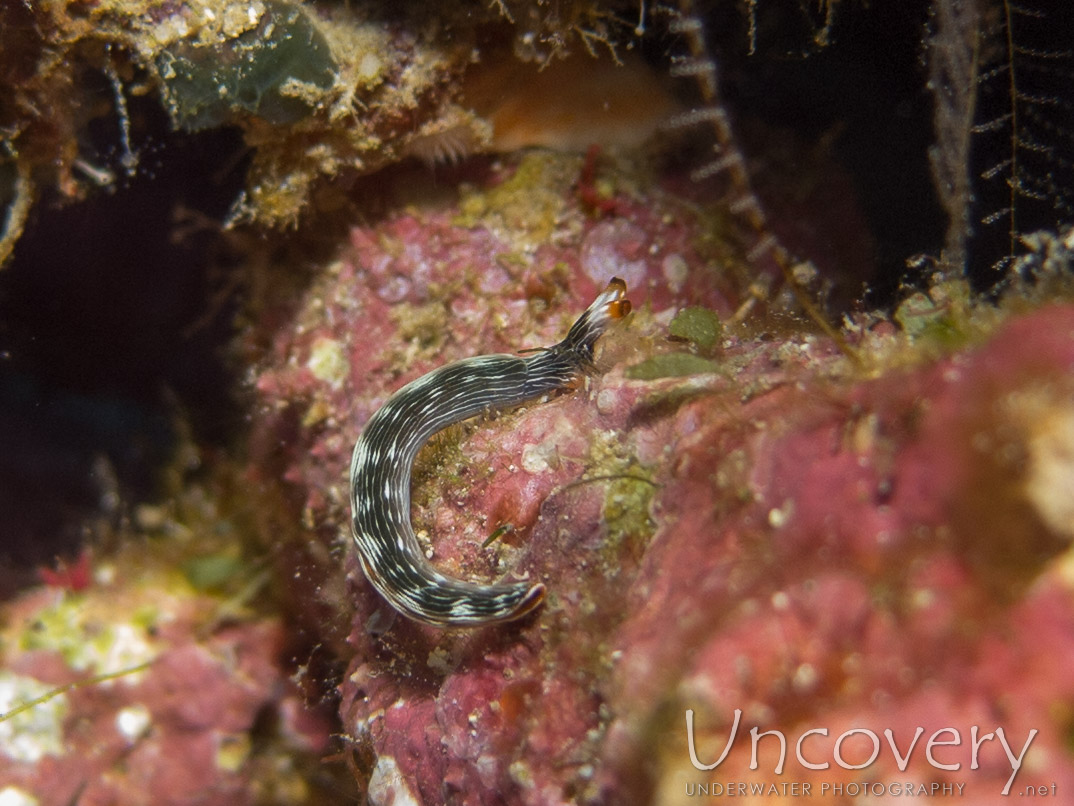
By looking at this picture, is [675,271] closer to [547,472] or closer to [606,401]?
[606,401]

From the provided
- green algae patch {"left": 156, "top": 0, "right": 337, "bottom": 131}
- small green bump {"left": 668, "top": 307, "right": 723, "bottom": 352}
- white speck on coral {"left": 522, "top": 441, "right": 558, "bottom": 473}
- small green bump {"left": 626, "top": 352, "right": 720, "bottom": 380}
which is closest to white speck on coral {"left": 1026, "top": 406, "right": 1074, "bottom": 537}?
small green bump {"left": 626, "top": 352, "right": 720, "bottom": 380}

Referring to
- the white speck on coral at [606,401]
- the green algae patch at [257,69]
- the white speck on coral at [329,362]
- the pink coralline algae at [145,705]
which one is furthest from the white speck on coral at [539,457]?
the pink coralline algae at [145,705]

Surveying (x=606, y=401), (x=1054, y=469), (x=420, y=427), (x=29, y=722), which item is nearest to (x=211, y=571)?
(x=29, y=722)

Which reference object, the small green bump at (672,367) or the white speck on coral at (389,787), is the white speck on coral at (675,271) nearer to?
the small green bump at (672,367)

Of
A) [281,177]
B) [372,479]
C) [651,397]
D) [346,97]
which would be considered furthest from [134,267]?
[651,397]

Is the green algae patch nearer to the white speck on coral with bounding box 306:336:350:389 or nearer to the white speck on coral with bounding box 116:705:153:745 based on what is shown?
the white speck on coral with bounding box 306:336:350:389

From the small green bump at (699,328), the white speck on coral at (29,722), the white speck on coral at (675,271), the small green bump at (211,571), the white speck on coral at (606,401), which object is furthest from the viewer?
the small green bump at (211,571)
